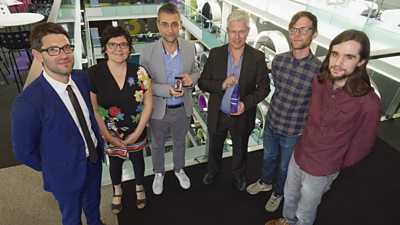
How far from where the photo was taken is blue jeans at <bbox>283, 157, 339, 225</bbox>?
1908mm

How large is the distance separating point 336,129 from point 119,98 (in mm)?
→ 1450

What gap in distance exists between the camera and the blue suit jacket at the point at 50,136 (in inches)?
59.9

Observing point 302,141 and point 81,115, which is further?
point 302,141

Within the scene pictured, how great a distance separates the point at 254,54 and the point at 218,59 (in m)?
0.28

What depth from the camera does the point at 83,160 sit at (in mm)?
1812

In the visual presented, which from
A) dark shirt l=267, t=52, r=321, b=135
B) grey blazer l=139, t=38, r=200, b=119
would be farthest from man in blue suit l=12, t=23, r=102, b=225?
dark shirt l=267, t=52, r=321, b=135

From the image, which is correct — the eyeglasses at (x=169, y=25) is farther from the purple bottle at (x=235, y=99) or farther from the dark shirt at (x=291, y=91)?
the dark shirt at (x=291, y=91)

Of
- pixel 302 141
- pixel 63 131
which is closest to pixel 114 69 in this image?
pixel 63 131

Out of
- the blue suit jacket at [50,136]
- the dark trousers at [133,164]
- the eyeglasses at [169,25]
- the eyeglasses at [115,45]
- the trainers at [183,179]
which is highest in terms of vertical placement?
the eyeglasses at [169,25]

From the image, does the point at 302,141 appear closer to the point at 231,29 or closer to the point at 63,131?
the point at 231,29

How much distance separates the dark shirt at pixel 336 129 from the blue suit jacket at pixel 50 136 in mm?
1456

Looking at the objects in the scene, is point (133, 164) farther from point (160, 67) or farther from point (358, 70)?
point (358, 70)

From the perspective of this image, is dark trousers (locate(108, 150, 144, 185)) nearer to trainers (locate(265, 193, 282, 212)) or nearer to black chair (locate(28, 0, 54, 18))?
trainers (locate(265, 193, 282, 212))

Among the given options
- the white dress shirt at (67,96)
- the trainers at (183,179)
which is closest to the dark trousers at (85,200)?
the white dress shirt at (67,96)
